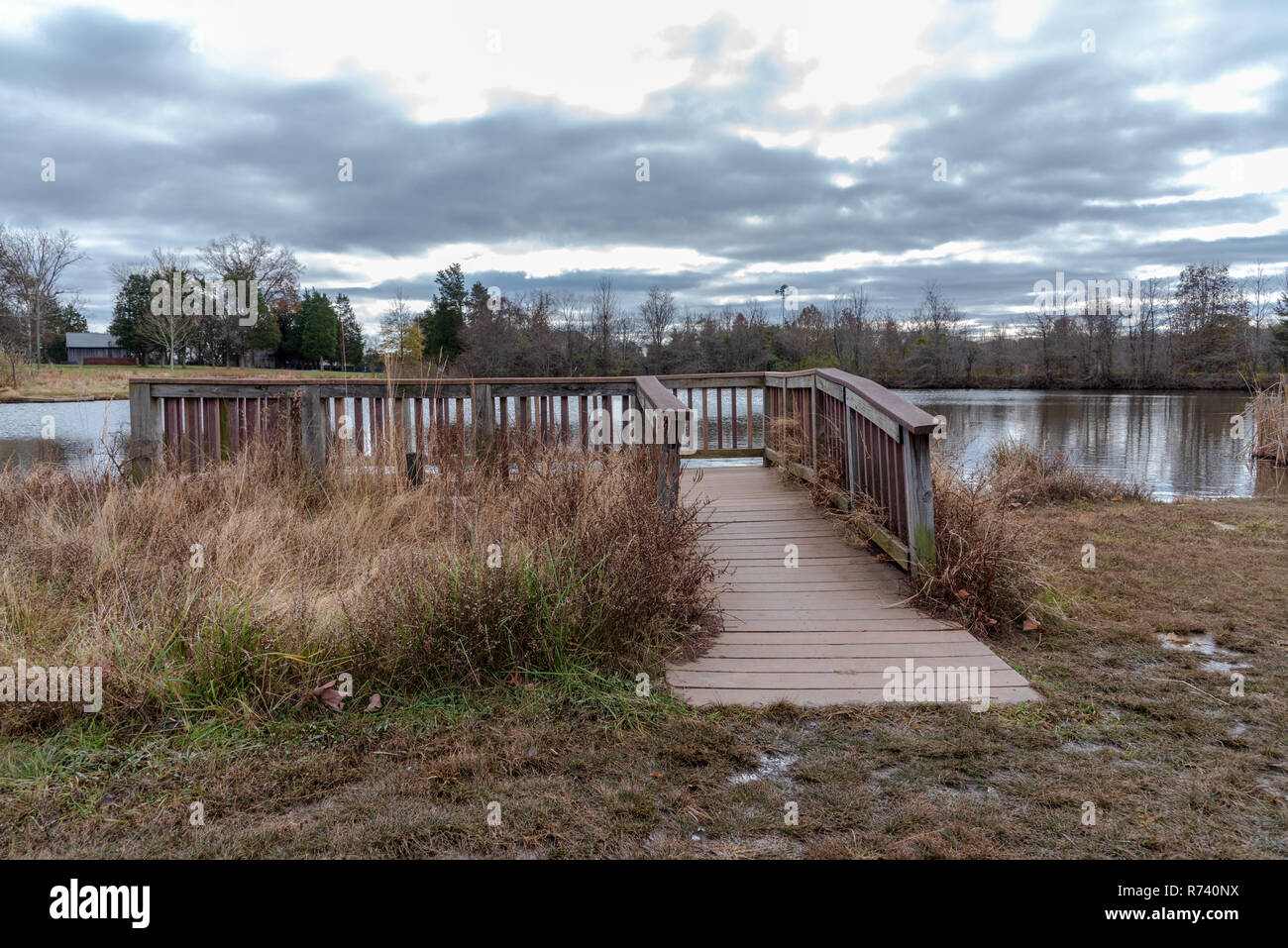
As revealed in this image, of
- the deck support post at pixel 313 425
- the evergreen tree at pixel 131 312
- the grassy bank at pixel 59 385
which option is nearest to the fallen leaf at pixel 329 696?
the deck support post at pixel 313 425

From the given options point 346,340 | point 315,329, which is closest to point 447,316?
point 315,329

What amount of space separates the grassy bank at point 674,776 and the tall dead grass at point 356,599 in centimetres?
15

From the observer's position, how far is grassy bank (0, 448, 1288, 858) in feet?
7.47

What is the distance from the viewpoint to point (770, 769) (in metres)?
2.75

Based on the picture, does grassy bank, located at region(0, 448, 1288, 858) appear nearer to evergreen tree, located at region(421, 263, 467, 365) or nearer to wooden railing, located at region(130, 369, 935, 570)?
wooden railing, located at region(130, 369, 935, 570)

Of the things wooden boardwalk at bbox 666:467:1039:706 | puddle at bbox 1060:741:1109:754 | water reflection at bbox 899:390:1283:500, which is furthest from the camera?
water reflection at bbox 899:390:1283:500

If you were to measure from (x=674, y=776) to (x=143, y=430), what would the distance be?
7.23 meters

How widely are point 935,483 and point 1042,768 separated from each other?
113 inches

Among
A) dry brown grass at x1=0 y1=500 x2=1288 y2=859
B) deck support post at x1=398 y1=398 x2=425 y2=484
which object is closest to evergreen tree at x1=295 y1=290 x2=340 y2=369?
deck support post at x1=398 y1=398 x2=425 y2=484

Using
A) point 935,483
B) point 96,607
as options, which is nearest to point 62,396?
point 96,607

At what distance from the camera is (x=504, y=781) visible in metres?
2.63

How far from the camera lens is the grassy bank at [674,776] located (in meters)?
2.28

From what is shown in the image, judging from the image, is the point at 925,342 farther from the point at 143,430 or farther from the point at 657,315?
the point at 143,430

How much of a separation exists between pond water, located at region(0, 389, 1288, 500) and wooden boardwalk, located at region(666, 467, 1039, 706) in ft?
6.61
